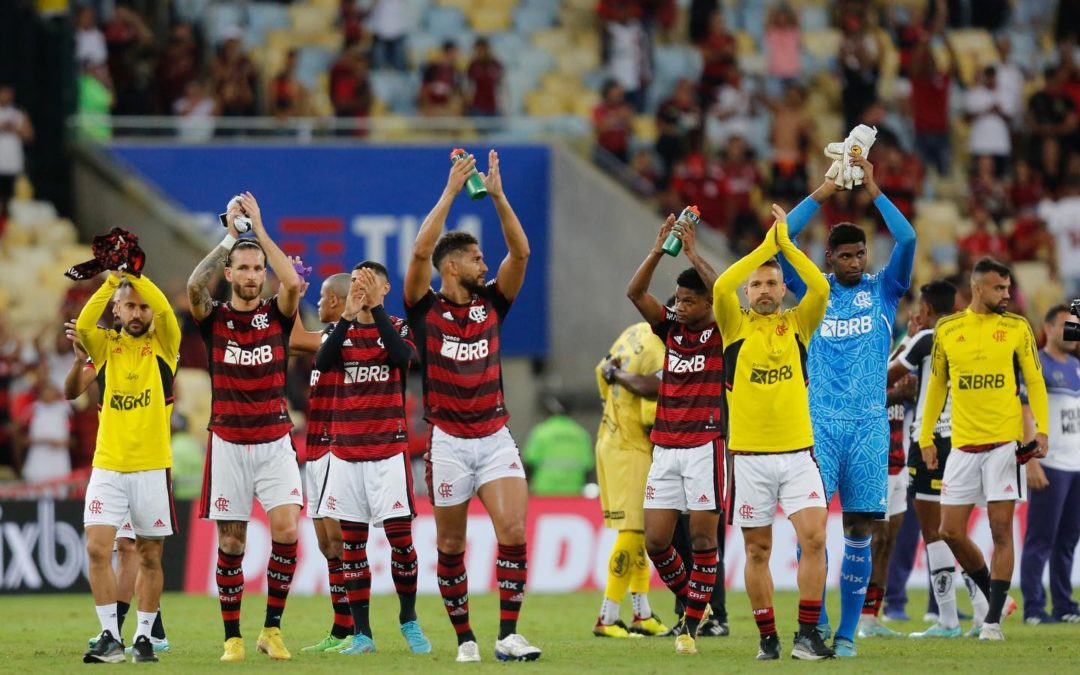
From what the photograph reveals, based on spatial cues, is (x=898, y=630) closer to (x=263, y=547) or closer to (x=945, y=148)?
(x=263, y=547)

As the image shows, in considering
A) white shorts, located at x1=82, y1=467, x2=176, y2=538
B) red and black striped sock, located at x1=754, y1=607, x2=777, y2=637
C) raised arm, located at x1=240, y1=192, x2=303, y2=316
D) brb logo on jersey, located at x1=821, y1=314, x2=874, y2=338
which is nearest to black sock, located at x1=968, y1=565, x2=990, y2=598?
brb logo on jersey, located at x1=821, y1=314, x2=874, y2=338

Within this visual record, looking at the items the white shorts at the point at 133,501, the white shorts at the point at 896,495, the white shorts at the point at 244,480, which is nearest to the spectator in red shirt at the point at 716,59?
the white shorts at the point at 896,495

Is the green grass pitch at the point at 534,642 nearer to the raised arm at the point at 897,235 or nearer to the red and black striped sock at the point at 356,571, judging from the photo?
the red and black striped sock at the point at 356,571

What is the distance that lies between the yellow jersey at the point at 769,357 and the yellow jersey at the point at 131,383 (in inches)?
142

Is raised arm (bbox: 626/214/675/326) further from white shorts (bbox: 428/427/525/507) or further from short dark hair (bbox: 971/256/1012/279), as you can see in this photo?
short dark hair (bbox: 971/256/1012/279)

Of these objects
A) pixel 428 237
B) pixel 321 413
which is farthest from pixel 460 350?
pixel 321 413

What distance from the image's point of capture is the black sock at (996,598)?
42.0 feet

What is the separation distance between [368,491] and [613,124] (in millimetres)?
13534

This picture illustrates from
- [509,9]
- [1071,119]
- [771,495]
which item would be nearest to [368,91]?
[509,9]

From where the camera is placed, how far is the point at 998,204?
26078 millimetres

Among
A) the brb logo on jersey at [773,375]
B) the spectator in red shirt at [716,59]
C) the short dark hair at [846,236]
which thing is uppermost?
the spectator in red shirt at [716,59]

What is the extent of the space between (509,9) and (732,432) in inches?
676

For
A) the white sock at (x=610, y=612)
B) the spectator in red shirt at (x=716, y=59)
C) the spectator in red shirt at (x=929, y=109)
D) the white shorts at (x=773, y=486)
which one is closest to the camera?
the white shorts at (x=773, y=486)

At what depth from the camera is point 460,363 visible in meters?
11.4
